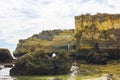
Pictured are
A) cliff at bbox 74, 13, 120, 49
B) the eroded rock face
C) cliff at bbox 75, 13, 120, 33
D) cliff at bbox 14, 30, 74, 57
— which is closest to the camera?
the eroded rock face

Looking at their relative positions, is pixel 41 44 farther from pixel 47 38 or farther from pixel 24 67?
pixel 24 67

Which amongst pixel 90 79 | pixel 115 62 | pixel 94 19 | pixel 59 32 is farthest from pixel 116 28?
pixel 59 32

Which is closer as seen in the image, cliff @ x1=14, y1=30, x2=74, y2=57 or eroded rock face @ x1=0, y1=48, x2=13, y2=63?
eroded rock face @ x1=0, y1=48, x2=13, y2=63

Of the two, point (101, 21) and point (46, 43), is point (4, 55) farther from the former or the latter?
point (46, 43)

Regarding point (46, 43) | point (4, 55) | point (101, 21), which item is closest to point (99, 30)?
point (101, 21)

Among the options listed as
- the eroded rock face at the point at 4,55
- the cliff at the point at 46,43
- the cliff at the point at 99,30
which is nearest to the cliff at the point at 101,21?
the cliff at the point at 99,30

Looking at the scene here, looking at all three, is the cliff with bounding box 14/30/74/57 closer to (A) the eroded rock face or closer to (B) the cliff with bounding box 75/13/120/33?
(B) the cliff with bounding box 75/13/120/33

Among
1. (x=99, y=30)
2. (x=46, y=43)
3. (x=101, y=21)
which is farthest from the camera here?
(x=46, y=43)

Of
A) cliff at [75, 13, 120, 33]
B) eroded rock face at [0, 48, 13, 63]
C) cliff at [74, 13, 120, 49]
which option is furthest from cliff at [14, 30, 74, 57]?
eroded rock face at [0, 48, 13, 63]

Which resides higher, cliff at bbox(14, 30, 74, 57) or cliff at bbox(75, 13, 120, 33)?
cliff at bbox(75, 13, 120, 33)

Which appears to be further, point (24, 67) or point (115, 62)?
point (115, 62)

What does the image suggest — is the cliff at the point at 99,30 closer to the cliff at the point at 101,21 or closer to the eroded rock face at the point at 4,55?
the cliff at the point at 101,21

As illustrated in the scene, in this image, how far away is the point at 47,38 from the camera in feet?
455

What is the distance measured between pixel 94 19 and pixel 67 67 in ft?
102
